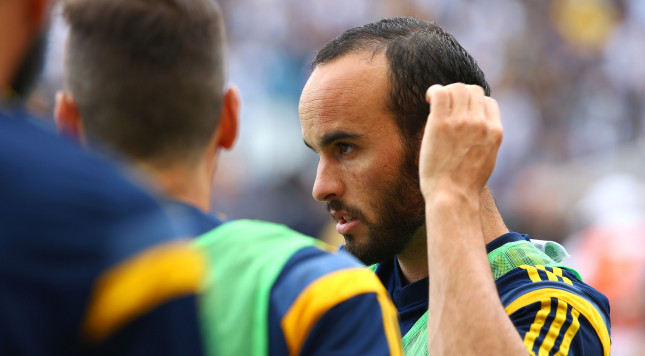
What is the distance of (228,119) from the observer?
5.10ft

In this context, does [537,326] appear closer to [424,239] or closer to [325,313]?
[424,239]

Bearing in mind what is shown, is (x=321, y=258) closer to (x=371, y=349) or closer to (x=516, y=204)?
(x=371, y=349)

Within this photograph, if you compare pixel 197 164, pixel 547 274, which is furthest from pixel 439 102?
pixel 197 164

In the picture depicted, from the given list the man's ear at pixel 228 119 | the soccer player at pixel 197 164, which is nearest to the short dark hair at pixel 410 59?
the man's ear at pixel 228 119

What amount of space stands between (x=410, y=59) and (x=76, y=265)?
1.66 m

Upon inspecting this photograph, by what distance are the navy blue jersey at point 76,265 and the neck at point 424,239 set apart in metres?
1.55

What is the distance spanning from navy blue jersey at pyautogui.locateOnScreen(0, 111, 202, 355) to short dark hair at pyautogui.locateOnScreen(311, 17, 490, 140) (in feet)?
4.94

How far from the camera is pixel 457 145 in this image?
2037mm

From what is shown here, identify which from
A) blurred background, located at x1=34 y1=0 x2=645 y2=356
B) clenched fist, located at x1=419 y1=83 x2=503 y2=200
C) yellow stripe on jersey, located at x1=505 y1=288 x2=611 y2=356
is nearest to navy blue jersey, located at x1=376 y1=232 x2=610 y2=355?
yellow stripe on jersey, located at x1=505 y1=288 x2=611 y2=356

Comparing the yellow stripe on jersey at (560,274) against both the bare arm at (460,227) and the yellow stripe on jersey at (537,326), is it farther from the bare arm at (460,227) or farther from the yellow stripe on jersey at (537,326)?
the bare arm at (460,227)

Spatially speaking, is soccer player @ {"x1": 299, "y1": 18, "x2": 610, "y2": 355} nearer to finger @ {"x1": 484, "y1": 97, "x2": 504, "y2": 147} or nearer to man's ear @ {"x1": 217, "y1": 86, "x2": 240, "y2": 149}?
finger @ {"x1": 484, "y1": 97, "x2": 504, "y2": 147}

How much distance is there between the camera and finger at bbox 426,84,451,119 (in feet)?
6.79

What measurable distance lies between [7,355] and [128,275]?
0.17 meters

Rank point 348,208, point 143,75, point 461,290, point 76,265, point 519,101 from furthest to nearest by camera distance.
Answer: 1. point 519,101
2. point 348,208
3. point 461,290
4. point 143,75
5. point 76,265
